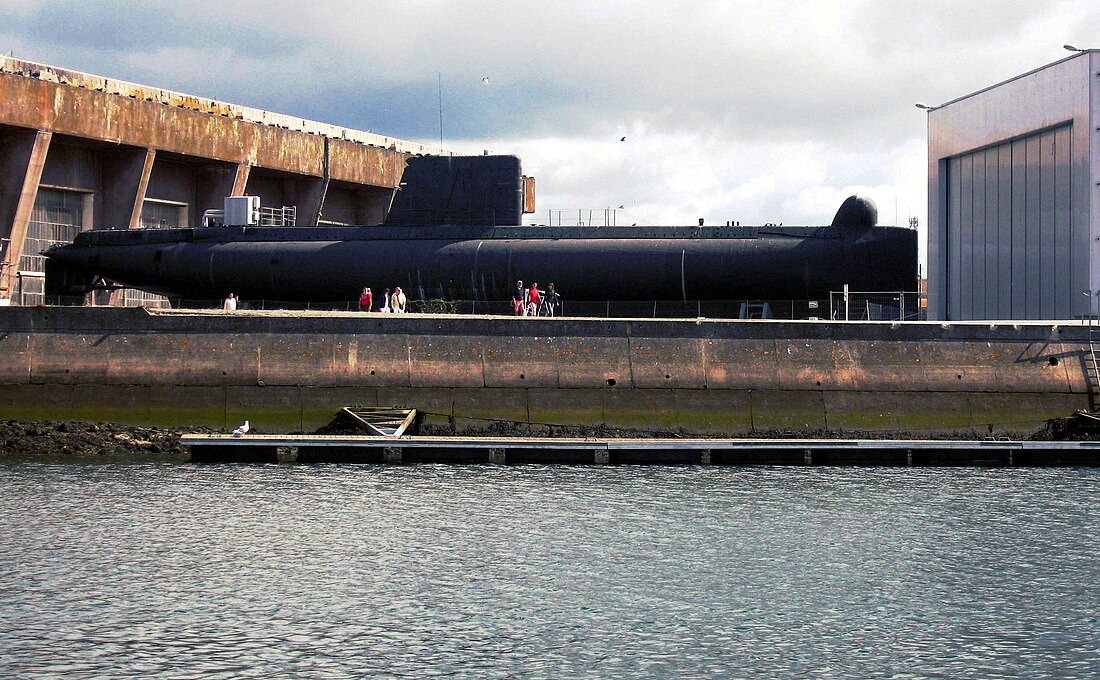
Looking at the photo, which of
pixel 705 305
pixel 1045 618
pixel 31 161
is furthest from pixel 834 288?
pixel 31 161

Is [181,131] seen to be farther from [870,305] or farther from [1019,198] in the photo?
[1019,198]

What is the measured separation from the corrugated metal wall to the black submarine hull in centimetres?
471

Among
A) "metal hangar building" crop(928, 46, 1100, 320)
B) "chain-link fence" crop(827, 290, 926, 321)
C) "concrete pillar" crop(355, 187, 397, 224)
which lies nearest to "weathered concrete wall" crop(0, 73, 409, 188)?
"concrete pillar" crop(355, 187, 397, 224)

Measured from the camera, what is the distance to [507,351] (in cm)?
2903

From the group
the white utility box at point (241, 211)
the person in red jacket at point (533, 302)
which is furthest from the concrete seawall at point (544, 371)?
the white utility box at point (241, 211)

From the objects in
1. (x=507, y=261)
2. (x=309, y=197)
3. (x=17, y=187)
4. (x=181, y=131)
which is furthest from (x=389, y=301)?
(x=309, y=197)

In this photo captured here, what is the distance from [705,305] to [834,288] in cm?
341

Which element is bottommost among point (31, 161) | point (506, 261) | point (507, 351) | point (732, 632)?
point (732, 632)

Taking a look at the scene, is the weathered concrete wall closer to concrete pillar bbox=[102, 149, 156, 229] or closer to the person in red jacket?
concrete pillar bbox=[102, 149, 156, 229]

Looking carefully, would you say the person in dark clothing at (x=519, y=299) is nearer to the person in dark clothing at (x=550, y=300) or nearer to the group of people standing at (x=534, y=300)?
the group of people standing at (x=534, y=300)

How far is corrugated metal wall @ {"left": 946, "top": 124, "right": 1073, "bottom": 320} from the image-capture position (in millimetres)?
36938

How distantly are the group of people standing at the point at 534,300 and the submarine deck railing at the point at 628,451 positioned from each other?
8359 mm

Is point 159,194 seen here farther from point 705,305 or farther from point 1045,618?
point 1045,618

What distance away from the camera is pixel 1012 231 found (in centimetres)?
3981
